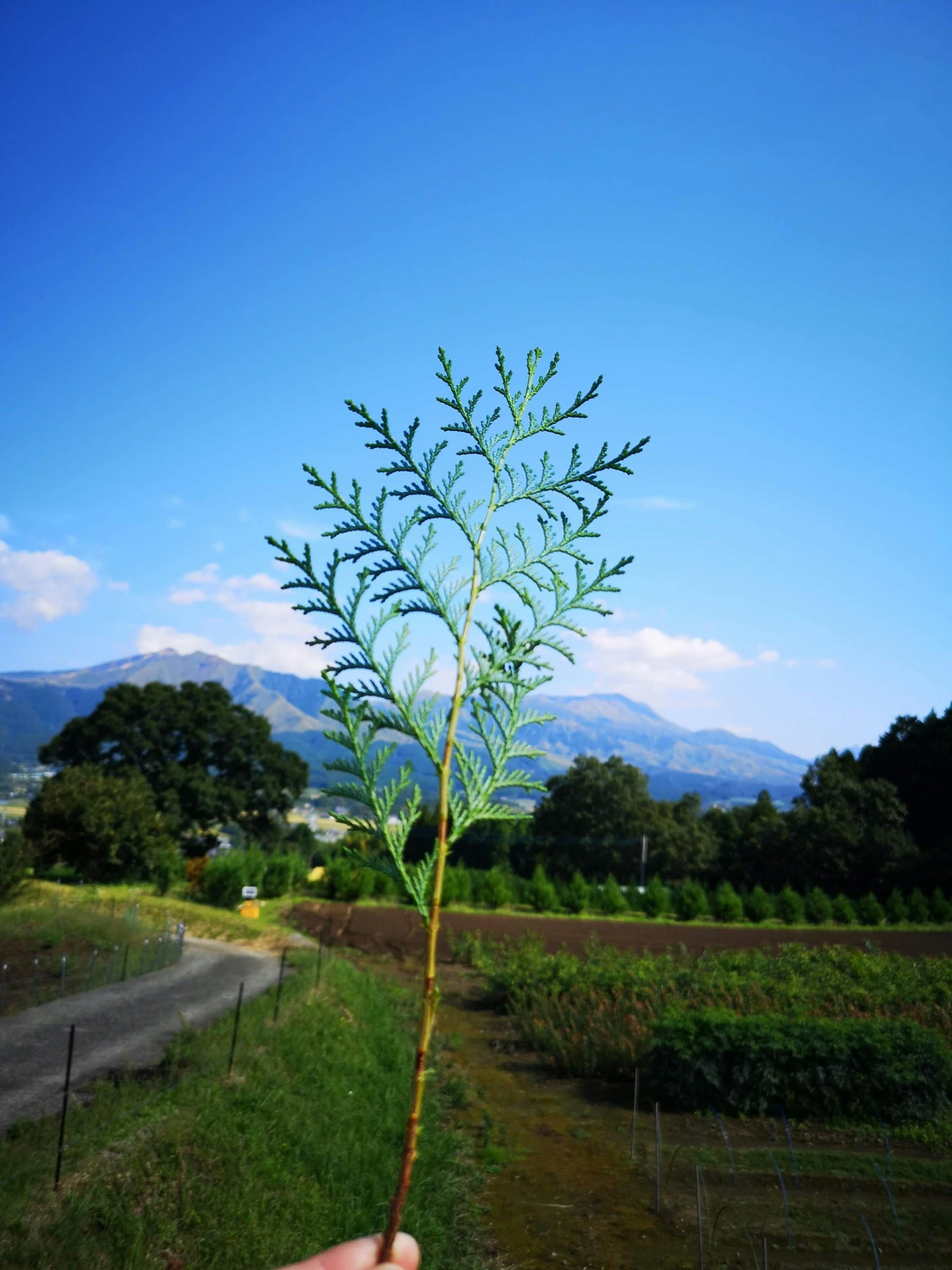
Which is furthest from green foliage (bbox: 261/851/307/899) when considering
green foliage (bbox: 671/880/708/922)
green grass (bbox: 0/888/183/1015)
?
green foliage (bbox: 671/880/708/922)

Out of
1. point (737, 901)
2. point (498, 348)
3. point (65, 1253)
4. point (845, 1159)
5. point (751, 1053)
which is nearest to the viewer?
point (498, 348)

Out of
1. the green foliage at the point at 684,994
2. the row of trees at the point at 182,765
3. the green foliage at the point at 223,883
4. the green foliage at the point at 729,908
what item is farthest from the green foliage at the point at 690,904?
the row of trees at the point at 182,765

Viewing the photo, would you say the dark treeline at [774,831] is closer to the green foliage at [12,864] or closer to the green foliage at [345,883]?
the green foliage at [345,883]

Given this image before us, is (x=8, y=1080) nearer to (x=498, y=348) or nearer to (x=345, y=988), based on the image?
(x=345, y=988)

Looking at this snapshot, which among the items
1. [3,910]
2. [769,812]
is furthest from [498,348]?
[769,812]

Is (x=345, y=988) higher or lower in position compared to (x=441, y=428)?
lower

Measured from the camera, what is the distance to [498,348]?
118 inches

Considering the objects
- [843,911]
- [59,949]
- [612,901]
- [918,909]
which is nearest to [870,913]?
[843,911]

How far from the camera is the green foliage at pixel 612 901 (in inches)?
1420

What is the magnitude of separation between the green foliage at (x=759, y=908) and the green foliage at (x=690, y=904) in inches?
73.1

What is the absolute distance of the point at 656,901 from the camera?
36.6 m

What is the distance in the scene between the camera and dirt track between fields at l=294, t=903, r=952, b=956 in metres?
26.2

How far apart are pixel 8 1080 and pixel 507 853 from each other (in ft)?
141

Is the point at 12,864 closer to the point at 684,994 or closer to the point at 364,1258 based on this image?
the point at 684,994
